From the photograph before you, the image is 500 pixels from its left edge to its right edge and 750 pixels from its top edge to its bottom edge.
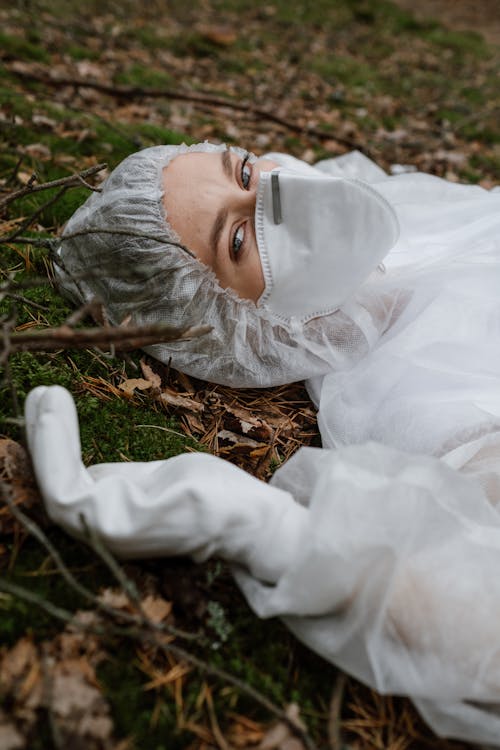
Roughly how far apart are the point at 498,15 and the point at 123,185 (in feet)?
46.3

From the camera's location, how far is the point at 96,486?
5.25ft

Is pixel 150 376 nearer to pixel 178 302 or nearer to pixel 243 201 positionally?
pixel 178 302

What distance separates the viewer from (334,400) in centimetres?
249

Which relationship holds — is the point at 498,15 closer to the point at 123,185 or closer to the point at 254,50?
the point at 254,50

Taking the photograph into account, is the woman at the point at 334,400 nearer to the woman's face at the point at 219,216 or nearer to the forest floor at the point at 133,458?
the woman's face at the point at 219,216

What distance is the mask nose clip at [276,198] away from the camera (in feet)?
8.10

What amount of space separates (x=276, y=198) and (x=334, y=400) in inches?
37.0

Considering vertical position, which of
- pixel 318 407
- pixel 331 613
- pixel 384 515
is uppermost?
pixel 384 515

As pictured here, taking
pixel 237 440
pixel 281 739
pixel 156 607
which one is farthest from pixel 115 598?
pixel 237 440

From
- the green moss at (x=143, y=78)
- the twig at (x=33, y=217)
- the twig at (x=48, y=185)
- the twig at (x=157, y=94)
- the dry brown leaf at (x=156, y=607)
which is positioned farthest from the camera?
the green moss at (x=143, y=78)

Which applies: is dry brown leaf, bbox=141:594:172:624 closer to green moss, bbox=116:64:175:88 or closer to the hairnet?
the hairnet

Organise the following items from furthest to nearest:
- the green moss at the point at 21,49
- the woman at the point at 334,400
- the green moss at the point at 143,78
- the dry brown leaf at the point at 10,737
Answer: the green moss at the point at 143,78 → the green moss at the point at 21,49 → the woman at the point at 334,400 → the dry brown leaf at the point at 10,737

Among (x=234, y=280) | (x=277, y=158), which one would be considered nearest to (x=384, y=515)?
(x=234, y=280)

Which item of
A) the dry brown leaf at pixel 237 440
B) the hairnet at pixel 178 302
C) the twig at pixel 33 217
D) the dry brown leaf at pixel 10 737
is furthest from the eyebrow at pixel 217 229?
the dry brown leaf at pixel 10 737
